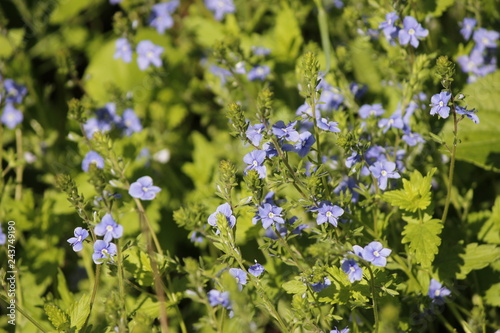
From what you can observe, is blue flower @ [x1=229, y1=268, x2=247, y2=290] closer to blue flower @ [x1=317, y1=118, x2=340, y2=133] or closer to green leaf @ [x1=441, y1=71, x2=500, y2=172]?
blue flower @ [x1=317, y1=118, x2=340, y2=133]

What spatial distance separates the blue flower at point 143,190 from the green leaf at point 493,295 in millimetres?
1790

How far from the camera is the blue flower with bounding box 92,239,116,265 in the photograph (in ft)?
7.80

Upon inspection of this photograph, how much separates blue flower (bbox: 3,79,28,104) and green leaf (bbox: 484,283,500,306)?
328 centimetres

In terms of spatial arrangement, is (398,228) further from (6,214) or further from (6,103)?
(6,103)

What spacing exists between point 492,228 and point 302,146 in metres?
1.30

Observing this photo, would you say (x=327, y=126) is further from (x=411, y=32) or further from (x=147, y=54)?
(x=147, y=54)

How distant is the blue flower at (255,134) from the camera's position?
224cm

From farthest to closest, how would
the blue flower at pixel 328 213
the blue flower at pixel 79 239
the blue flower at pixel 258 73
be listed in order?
the blue flower at pixel 258 73
the blue flower at pixel 79 239
the blue flower at pixel 328 213

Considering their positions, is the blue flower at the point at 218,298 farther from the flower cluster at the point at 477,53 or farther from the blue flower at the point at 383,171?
the flower cluster at the point at 477,53

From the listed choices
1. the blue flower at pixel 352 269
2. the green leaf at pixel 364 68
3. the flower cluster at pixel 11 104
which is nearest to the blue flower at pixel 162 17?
the flower cluster at pixel 11 104

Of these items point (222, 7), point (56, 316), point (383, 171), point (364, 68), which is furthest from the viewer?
point (222, 7)

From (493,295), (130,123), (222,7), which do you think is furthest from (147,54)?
(493,295)

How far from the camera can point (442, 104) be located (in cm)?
227

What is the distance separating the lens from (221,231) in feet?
7.25
